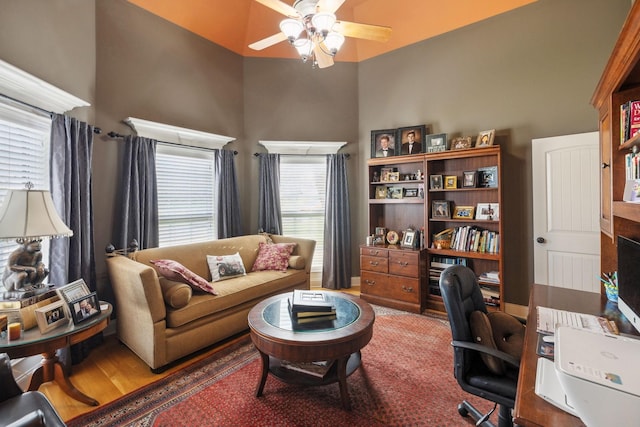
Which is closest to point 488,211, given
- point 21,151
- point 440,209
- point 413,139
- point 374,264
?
point 440,209

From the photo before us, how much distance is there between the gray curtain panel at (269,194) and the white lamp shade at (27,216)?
254 centimetres

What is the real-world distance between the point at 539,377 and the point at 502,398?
0.52 meters

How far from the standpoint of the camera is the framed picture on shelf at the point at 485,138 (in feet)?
10.5

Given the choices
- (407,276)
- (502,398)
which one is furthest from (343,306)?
(407,276)

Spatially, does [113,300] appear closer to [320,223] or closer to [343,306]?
[343,306]

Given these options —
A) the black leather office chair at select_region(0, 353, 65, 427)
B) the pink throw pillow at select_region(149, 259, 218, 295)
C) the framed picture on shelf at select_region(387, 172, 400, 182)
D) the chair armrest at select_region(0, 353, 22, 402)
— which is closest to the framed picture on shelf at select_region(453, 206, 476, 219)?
the framed picture on shelf at select_region(387, 172, 400, 182)

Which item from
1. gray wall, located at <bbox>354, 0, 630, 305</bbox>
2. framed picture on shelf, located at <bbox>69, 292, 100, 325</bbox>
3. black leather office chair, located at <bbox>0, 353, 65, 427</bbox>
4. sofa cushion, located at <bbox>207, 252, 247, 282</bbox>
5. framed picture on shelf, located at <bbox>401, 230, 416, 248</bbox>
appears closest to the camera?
black leather office chair, located at <bbox>0, 353, 65, 427</bbox>

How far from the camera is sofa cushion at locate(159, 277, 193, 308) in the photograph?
2.34 meters

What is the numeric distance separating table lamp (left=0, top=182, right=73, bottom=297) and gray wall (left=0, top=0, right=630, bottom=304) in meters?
1.00

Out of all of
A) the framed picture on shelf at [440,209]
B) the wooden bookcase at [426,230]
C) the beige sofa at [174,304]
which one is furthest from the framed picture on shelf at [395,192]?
the beige sofa at [174,304]

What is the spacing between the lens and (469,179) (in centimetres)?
334

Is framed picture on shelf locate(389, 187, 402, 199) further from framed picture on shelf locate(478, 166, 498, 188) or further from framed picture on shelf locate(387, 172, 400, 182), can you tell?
framed picture on shelf locate(478, 166, 498, 188)

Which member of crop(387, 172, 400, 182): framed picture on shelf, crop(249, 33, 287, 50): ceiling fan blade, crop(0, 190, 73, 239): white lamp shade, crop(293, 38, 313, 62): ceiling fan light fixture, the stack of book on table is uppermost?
crop(249, 33, 287, 50): ceiling fan blade

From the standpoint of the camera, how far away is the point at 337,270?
4.34 metres
